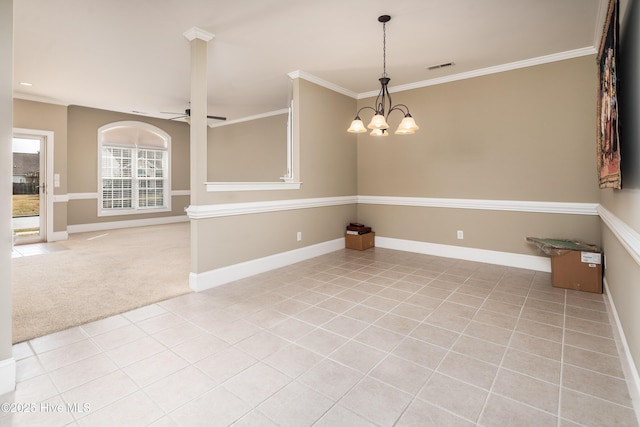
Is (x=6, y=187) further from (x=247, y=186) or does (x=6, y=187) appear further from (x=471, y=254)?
(x=471, y=254)

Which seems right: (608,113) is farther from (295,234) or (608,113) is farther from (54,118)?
(54,118)

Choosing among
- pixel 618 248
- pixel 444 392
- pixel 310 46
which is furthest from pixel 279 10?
pixel 618 248

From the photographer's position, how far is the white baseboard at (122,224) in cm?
691

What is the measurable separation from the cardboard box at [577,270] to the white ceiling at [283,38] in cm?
229

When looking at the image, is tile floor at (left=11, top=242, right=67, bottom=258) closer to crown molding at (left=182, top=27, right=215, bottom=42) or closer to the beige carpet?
the beige carpet

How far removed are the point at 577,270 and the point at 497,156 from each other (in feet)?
5.67

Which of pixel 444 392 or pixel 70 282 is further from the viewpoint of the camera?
pixel 70 282

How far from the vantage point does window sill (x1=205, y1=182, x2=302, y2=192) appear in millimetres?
3504

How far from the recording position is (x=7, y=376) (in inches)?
67.9

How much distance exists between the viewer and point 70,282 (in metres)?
→ 3.63

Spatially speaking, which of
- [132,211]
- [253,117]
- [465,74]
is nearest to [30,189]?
[132,211]

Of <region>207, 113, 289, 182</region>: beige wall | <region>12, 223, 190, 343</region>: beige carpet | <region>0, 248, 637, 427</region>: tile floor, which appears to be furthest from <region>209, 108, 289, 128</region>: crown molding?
<region>0, 248, 637, 427</region>: tile floor

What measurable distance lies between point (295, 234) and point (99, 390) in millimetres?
3083

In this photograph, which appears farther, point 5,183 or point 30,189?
point 30,189
